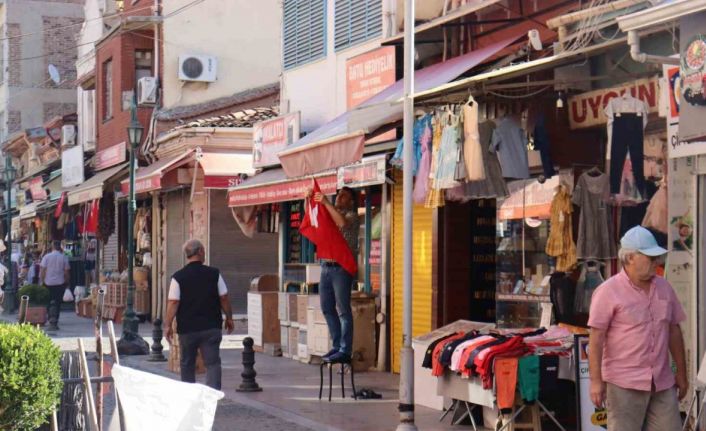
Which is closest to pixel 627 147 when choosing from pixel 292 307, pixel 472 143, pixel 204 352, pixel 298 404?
pixel 472 143

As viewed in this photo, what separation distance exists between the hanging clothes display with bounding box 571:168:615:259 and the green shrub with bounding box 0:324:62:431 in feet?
18.1

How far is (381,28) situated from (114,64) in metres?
16.7

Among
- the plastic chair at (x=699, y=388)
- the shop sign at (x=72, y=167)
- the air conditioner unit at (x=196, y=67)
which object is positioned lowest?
the plastic chair at (x=699, y=388)

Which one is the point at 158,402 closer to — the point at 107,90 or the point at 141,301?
the point at 141,301

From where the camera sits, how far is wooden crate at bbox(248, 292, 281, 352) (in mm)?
20594

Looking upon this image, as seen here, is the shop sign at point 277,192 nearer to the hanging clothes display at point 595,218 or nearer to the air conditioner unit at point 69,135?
the hanging clothes display at point 595,218

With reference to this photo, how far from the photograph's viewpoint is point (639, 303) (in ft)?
25.7

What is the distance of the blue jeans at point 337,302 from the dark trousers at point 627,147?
5012 mm

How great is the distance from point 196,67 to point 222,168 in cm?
672

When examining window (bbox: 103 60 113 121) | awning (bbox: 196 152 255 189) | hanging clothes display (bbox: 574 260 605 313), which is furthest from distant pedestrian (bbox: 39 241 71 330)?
hanging clothes display (bbox: 574 260 605 313)

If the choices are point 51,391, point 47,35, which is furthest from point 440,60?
point 47,35

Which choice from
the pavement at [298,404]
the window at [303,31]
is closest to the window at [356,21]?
the window at [303,31]

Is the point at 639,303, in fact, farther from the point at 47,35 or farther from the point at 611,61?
the point at 47,35

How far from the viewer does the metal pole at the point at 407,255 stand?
1080cm
